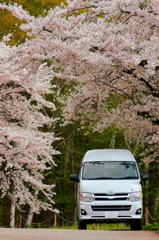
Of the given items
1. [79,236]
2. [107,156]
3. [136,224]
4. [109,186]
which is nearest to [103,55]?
[109,186]

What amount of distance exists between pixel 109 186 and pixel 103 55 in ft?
10.2

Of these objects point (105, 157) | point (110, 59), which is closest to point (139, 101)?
point (105, 157)

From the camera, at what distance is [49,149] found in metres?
25.5

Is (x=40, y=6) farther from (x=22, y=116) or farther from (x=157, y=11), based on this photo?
(x=157, y=11)

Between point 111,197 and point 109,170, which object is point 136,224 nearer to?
point 111,197

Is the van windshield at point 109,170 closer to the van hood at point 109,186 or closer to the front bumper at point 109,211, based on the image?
the van hood at point 109,186

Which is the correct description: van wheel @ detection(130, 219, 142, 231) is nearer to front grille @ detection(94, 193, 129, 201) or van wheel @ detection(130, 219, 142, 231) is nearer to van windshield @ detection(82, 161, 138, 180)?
front grille @ detection(94, 193, 129, 201)

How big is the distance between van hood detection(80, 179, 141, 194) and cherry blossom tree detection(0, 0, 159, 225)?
7.58 ft

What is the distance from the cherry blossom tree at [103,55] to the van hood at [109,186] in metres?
2.31

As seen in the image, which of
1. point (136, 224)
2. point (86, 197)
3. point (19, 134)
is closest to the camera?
point (86, 197)

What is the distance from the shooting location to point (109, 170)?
16.2 metres

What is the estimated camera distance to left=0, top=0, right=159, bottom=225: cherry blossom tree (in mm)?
14086

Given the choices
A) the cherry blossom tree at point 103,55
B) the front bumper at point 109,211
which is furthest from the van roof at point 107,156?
the front bumper at point 109,211

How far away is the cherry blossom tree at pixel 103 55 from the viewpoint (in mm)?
14086
